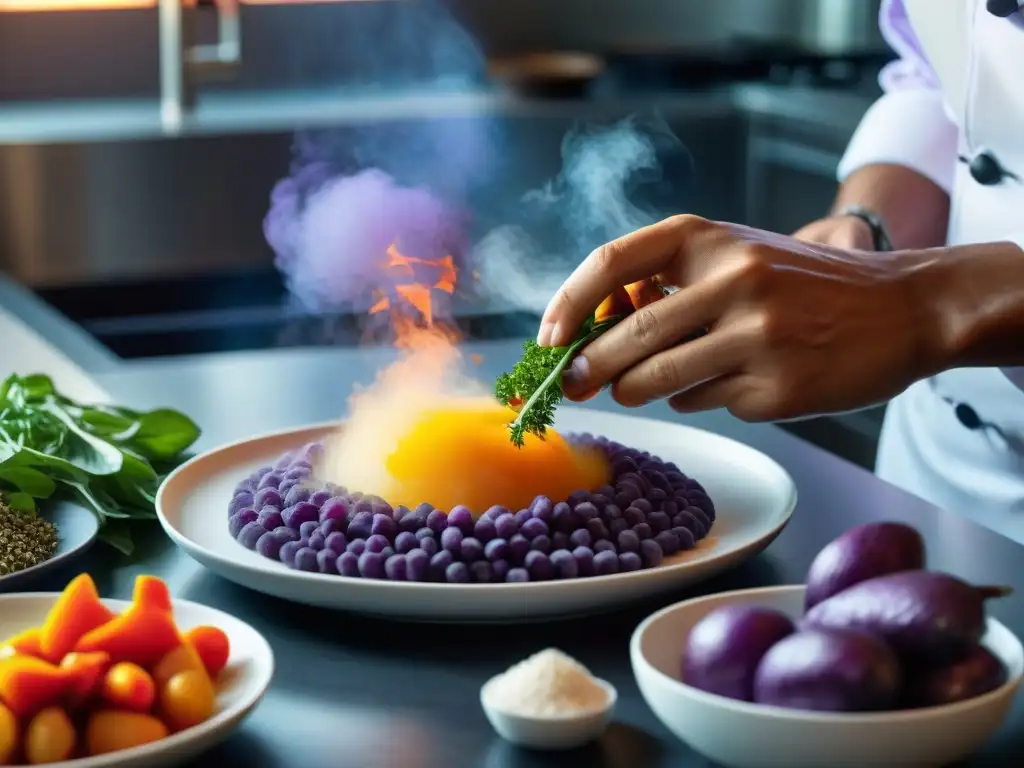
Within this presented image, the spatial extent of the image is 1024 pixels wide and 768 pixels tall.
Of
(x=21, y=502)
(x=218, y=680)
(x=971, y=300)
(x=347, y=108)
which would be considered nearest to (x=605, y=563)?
(x=218, y=680)

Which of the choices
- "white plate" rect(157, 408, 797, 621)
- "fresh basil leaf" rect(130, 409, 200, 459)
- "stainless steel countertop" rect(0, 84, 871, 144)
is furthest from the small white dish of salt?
"stainless steel countertop" rect(0, 84, 871, 144)

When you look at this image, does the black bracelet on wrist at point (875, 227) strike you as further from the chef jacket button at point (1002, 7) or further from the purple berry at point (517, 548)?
the purple berry at point (517, 548)

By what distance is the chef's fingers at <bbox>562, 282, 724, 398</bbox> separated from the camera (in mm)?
1158

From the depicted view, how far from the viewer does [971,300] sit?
4.15 ft

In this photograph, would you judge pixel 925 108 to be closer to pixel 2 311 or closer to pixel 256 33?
pixel 2 311

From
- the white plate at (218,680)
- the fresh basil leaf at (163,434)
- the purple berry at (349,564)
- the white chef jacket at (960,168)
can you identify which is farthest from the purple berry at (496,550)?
the white chef jacket at (960,168)

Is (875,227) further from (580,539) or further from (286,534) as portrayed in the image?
(286,534)

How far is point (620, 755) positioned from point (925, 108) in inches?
55.6

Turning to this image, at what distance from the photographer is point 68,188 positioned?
3311mm

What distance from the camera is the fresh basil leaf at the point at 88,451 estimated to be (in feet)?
4.44

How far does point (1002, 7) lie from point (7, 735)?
1.41 m

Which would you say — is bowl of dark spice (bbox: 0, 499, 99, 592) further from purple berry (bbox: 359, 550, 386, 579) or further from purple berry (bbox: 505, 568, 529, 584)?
purple berry (bbox: 505, 568, 529, 584)

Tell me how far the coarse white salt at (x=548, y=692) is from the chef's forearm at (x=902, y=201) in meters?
1.24

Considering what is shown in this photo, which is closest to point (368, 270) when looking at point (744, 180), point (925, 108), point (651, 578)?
point (925, 108)
